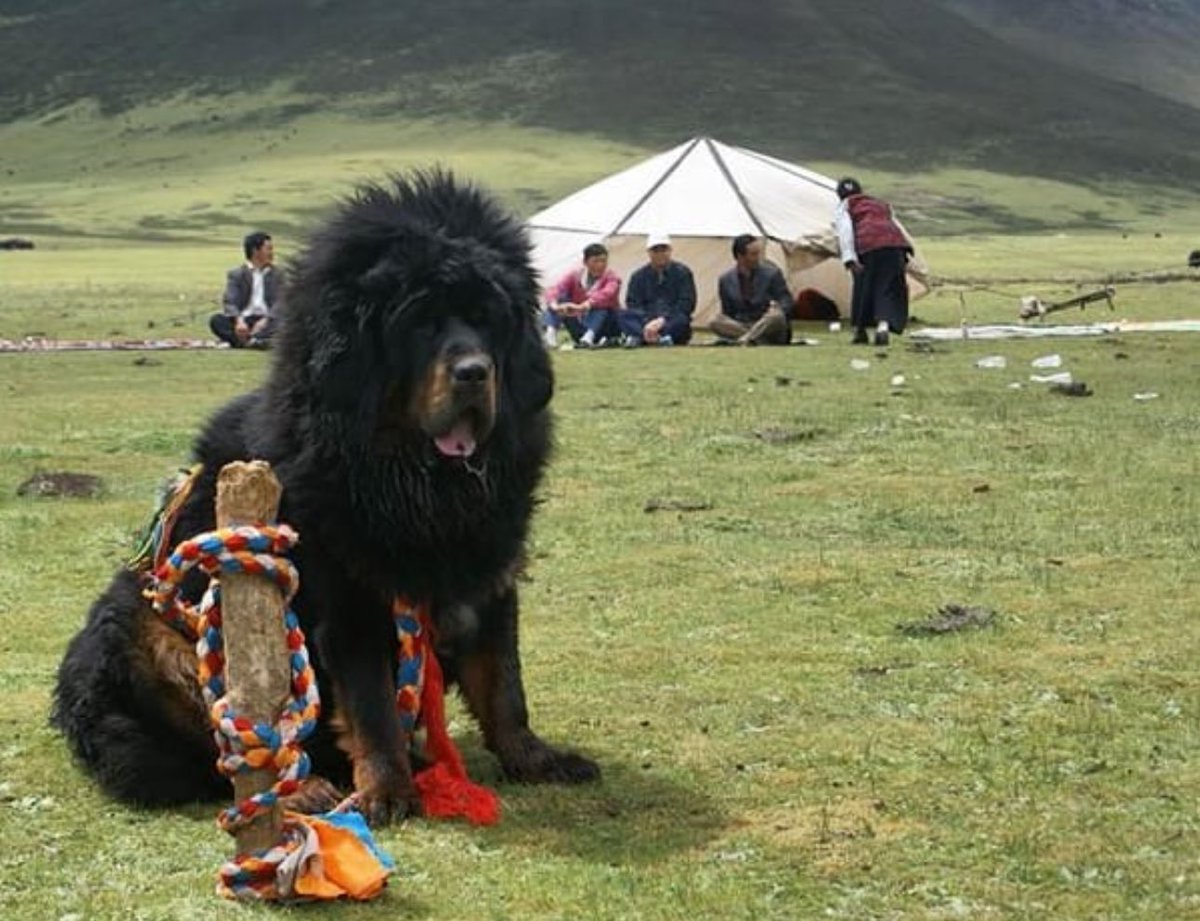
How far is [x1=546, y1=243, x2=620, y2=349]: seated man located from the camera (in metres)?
23.0

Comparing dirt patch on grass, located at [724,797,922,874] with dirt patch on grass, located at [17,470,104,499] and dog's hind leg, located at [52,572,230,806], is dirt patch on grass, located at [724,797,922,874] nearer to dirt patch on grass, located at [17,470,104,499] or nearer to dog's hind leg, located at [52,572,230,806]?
dog's hind leg, located at [52,572,230,806]

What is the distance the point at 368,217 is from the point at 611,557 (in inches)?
159

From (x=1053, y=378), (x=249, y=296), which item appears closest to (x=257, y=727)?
(x=1053, y=378)

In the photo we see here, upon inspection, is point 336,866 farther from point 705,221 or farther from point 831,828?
point 705,221

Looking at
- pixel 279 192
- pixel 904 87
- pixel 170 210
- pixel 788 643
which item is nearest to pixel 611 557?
pixel 788 643

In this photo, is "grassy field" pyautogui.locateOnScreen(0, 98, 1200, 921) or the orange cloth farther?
"grassy field" pyautogui.locateOnScreen(0, 98, 1200, 921)

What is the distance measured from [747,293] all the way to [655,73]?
Result: 133 m

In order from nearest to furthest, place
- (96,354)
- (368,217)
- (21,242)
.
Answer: (368,217)
(96,354)
(21,242)

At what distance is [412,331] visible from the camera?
5297 mm

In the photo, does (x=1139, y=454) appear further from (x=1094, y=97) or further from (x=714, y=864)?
(x=1094, y=97)

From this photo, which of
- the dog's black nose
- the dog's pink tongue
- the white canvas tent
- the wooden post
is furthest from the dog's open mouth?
the white canvas tent

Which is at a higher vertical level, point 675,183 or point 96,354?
point 675,183

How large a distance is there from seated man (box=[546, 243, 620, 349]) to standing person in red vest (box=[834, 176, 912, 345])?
2756 mm

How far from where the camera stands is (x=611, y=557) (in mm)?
9281
